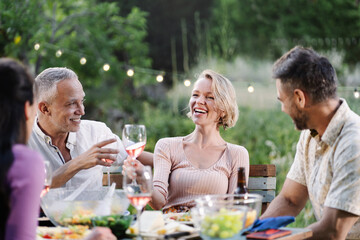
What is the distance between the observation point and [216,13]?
1182 centimetres

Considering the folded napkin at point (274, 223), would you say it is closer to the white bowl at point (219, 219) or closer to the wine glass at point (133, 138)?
the white bowl at point (219, 219)

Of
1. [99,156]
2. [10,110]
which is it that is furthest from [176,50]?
[10,110]

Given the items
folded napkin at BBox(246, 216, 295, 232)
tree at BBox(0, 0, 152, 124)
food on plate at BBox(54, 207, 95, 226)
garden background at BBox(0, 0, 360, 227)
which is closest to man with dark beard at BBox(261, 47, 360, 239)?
folded napkin at BBox(246, 216, 295, 232)

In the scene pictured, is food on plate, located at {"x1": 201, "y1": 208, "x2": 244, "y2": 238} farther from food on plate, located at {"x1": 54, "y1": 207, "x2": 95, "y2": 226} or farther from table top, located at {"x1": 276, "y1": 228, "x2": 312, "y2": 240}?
food on plate, located at {"x1": 54, "y1": 207, "x2": 95, "y2": 226}

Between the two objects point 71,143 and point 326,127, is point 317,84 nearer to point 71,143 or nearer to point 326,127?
point 326,127

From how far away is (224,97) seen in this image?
3297 millimetres

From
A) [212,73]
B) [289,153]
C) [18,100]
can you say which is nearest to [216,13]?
[289,153]

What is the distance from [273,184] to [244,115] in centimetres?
465

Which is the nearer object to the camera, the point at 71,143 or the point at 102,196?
the point at 102,196

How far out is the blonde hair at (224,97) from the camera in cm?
329

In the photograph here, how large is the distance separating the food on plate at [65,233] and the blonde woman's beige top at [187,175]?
1004 mm

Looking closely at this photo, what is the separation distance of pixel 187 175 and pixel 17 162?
1623mm

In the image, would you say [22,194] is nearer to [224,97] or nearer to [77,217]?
[77,217]

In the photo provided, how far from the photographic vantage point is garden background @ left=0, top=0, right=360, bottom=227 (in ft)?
21.6
